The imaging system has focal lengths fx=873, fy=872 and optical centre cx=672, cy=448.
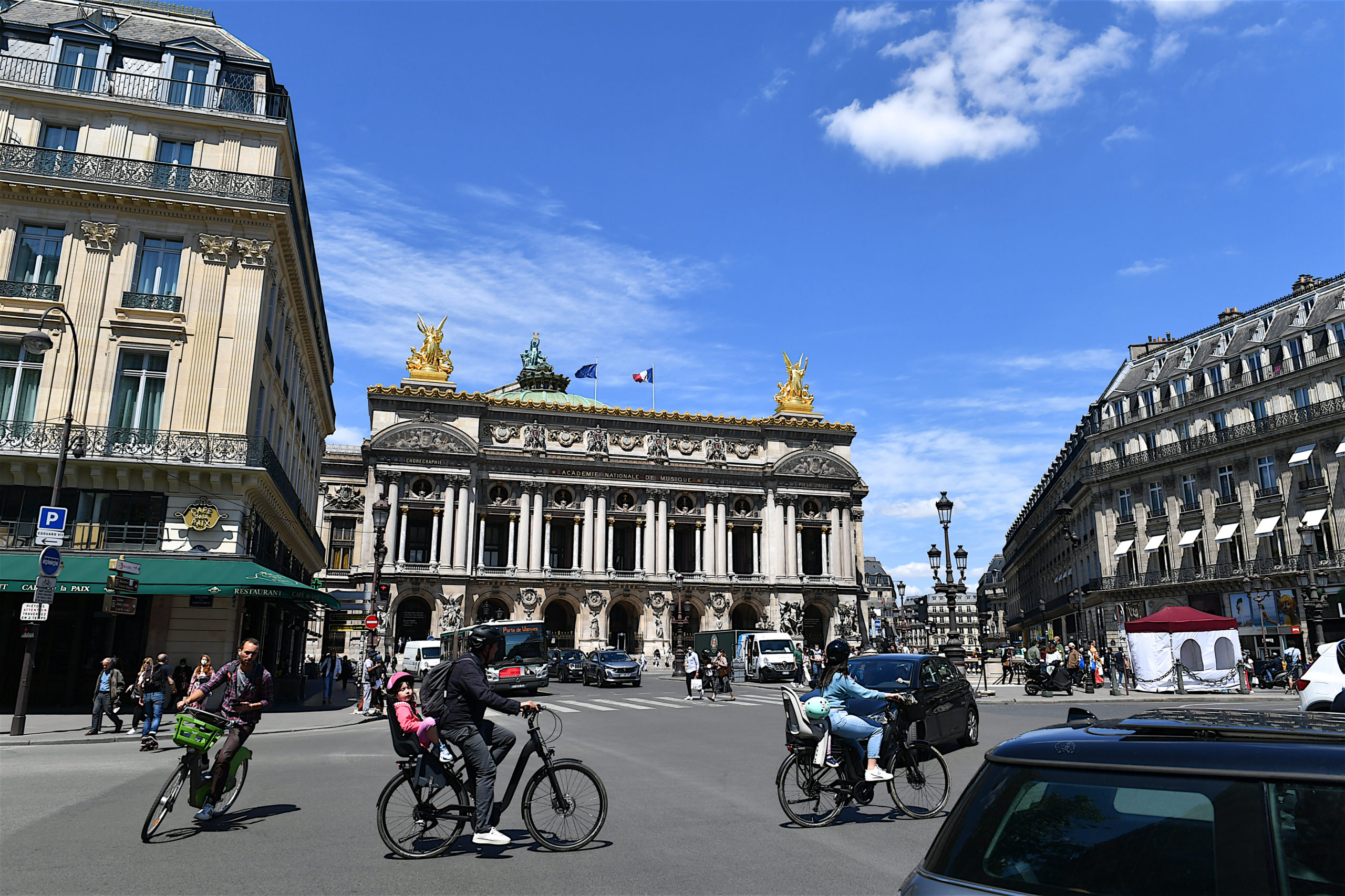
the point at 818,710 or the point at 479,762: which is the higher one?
the point at 818,710

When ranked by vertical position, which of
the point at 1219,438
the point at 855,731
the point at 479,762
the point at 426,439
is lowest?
the point at 479,762

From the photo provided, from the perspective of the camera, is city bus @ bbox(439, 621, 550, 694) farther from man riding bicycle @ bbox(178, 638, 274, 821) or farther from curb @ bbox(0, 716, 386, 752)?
man riding bicycle @ bbox(178, 638, 274, 821)

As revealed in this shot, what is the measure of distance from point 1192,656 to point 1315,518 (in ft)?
66.3

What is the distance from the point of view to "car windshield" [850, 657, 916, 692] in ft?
44.6

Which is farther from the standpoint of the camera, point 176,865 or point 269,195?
point 269,195

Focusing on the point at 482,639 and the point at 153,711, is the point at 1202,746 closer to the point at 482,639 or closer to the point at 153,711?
the point at 482,639

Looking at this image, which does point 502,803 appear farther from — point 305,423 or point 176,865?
point 305,423

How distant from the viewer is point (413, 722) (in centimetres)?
762

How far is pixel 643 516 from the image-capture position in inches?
2913

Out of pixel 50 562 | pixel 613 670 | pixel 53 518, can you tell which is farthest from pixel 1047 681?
pixel 53 518

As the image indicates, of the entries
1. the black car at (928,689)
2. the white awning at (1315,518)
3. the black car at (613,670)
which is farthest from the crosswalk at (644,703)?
the white awning at (1315,518)

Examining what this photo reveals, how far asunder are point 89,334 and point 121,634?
27.5 feet

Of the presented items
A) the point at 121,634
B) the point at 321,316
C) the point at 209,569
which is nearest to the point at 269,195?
the point at 209,569

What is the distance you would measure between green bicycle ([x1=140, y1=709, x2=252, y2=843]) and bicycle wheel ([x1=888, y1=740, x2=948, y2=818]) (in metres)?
6.63
